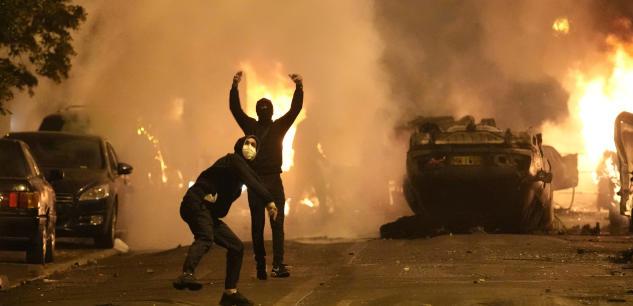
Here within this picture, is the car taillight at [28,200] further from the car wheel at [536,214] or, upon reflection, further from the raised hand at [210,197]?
the car wheel at [536,214]

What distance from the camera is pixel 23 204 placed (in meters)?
13.3

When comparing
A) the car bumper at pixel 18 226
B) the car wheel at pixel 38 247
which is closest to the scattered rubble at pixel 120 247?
the car wheel at pixel 38 247

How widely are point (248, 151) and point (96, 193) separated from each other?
826 cm

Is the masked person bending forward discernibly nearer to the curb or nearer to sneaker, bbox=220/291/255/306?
sneaker, bbox=220/291/255/306

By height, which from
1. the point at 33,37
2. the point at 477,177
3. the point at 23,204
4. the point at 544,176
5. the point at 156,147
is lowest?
the point at 23,204

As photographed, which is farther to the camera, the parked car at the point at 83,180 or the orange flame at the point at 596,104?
the orange flame at the point at 596,104

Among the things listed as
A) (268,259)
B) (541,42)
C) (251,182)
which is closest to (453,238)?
(268,259)

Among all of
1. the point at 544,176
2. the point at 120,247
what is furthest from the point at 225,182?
the point at 544,176

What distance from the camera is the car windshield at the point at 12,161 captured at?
13.7m

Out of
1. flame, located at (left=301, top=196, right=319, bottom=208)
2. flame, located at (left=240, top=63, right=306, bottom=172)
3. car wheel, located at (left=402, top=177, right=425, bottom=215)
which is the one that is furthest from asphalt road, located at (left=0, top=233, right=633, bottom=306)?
flame, located at (left=240, top=63, right=306, bottom=172)

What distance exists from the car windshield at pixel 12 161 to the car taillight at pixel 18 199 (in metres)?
0.45

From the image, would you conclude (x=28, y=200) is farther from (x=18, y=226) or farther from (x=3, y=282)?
(x=3, y=282)

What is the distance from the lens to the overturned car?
62.8 feet

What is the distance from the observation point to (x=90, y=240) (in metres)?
20.2
